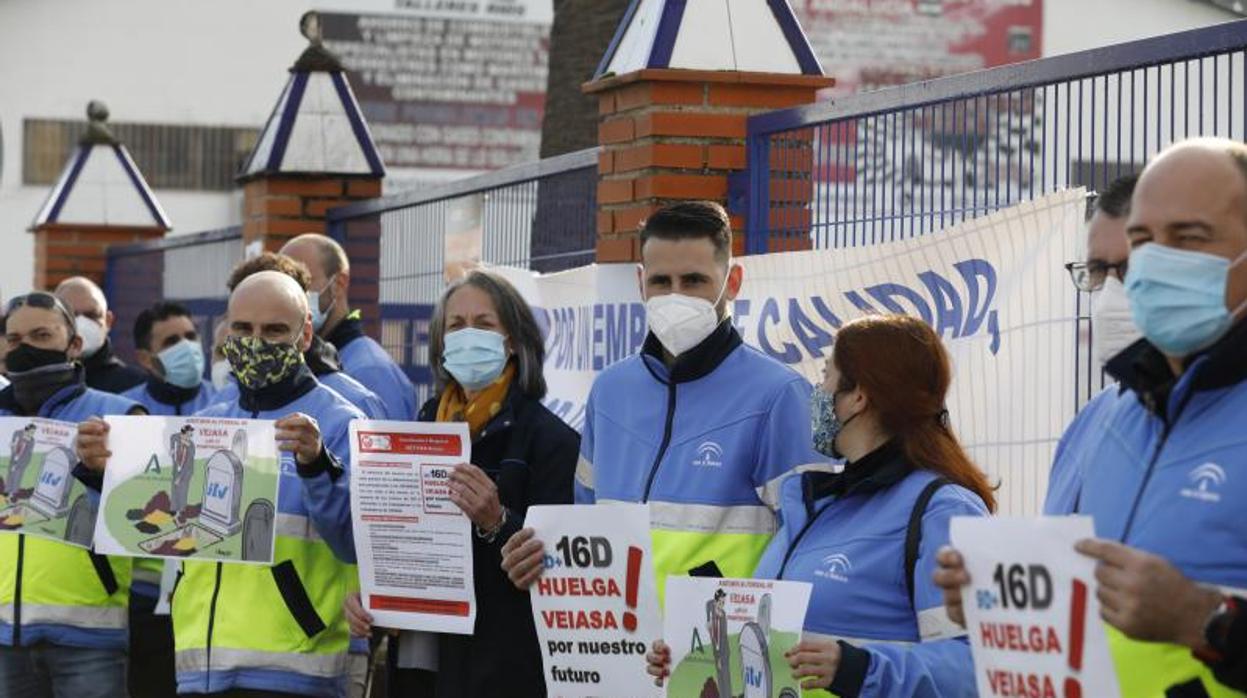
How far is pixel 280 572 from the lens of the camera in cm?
669

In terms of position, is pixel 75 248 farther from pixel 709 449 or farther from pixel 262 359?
pixel 709 449

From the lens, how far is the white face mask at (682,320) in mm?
5738

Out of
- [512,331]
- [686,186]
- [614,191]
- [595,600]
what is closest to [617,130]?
[614,191]

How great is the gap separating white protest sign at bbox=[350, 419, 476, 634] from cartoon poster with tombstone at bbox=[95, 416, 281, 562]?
0.31m

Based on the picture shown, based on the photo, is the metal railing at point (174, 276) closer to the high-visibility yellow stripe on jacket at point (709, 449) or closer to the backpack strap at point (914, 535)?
the high-visibility yellow stripe on jacket at point (709, 449)

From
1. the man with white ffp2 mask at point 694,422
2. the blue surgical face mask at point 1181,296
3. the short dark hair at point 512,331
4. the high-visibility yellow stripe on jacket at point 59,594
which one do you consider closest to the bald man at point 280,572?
the short dark hair at point 512,331

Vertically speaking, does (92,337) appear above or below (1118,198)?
below

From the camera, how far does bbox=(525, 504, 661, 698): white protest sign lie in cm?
548

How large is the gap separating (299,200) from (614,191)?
16.3 feet

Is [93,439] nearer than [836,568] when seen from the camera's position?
No

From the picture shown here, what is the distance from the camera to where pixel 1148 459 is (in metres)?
3.80

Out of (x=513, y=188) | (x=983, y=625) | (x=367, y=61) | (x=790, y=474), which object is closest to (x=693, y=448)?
(x=790, y=474)

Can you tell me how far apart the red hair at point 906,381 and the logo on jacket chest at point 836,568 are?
0.80ft

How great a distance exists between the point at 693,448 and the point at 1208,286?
2.14m
